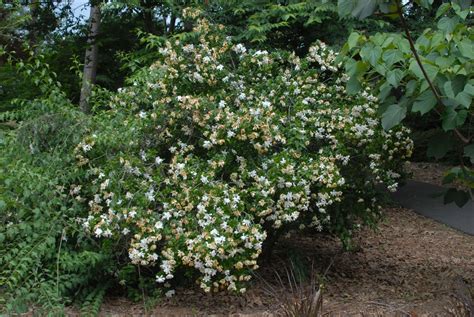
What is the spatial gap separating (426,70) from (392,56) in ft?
0.71

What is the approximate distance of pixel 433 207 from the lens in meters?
9.14

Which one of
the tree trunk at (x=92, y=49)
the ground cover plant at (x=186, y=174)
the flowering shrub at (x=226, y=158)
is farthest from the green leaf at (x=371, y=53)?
the tree trunk at (x=92, y=49)

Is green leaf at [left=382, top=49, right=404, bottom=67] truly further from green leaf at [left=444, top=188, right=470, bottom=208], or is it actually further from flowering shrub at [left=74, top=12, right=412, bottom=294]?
green leaf at [left=444, top=188, right=470, bottom=208]

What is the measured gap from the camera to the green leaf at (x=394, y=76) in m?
3.87

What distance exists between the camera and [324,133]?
5.24 meters

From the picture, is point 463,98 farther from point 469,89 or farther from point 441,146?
point 441,146

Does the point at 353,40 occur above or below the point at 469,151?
above

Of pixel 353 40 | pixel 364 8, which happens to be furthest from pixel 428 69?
pixel 364 8

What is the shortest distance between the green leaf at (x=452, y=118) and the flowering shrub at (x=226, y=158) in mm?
1035

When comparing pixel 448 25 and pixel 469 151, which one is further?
pixel 469 151

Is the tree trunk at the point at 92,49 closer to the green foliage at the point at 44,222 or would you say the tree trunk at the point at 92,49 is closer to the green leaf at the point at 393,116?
the green foliage at the point at 44,222

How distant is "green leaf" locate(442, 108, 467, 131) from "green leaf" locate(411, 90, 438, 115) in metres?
0.15

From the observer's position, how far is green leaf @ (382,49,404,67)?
3.89 metres

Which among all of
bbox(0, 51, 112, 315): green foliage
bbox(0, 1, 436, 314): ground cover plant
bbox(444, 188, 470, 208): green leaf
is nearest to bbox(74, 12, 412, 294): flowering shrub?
bbox(0, 1, 436, 314): ground cover plant
